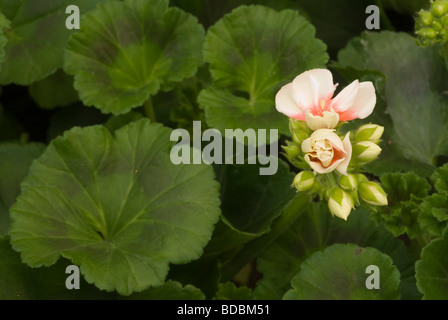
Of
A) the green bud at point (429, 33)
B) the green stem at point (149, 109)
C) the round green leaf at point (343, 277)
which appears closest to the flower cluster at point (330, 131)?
the round green leaf at point (343, 277)

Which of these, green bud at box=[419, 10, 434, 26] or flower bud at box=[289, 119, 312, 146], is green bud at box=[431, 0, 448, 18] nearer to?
green bud at box=[419, 10, 434, 26]

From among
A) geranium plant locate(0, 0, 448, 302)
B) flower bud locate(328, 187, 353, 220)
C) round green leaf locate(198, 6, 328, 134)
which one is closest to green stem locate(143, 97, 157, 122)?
geranium plant locate(0, 0, 448, 302)

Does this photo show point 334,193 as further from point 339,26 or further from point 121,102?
point 339,26

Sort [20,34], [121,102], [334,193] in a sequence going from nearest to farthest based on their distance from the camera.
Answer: [334,193] → [121,102] → [20,34]

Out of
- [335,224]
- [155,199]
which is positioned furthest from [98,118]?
[335,224]

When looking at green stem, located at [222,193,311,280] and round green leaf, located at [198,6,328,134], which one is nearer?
green stem, located at [222,193,311,280]

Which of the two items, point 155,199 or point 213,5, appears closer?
point 155,199
